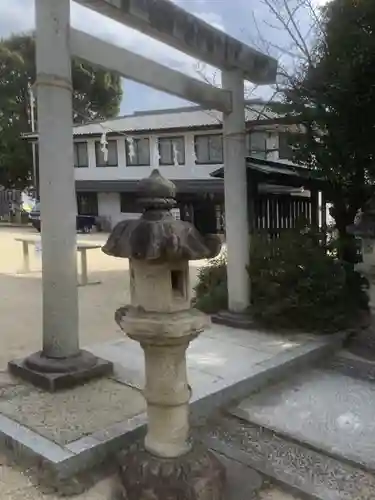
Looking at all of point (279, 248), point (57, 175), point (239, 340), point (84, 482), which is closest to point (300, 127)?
point (279, 248)

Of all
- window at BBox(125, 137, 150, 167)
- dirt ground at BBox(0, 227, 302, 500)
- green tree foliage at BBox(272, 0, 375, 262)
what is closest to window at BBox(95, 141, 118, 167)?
window at BBox(125, 137, 150, 167)

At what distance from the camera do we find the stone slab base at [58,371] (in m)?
3.66

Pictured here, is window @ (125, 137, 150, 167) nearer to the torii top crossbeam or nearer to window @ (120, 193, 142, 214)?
window @ (120, 193, 142, 214)

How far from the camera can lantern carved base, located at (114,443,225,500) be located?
7.98 ft

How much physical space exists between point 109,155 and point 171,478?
23.7 meters

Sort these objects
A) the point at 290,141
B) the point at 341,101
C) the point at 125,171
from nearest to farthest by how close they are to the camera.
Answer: the point at 341,101 < the point at 290,141 < the point at 125,171

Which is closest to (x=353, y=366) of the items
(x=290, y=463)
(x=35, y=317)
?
(x=290, y=463)

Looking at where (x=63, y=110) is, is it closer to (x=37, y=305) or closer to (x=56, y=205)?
(x=56, y=205)

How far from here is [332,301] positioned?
523 centimetres

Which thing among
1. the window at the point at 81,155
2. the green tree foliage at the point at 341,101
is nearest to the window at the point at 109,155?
the window at the point at 81,155

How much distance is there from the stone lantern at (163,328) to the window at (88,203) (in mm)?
24284

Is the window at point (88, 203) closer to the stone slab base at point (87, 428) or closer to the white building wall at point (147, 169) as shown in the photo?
the white building wall at point (147, 169)

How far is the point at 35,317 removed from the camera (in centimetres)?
672

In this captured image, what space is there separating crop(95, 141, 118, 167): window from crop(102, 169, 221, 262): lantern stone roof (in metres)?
22.9
